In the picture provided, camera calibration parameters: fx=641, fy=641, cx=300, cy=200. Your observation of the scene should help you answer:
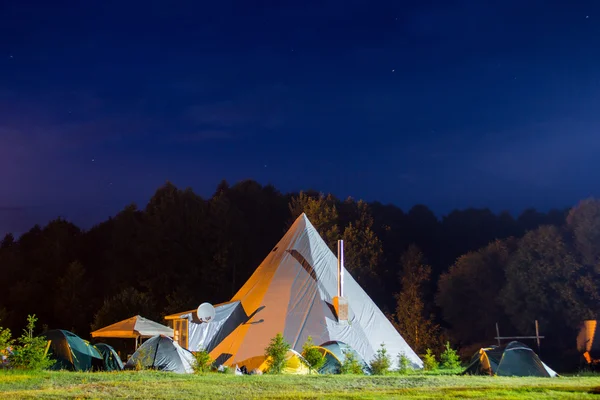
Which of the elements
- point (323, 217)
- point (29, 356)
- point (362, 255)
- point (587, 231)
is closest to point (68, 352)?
point (29, 356)

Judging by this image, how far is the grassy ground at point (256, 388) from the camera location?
29.5 ft

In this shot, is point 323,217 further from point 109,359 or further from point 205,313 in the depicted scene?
point 109,359

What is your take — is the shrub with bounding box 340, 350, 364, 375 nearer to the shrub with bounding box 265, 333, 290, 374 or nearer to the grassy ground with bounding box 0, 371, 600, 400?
the shrub with bounding box 265, 333, 290, 374

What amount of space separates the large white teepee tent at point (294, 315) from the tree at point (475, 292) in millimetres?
15032

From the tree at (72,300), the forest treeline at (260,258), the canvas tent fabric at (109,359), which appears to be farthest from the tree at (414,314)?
the tree at (72,300)

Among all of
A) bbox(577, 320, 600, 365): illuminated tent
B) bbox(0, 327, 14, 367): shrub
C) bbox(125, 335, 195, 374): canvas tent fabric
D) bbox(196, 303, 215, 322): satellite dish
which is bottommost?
bbox(577, 320, 600, 365): illuminated tent

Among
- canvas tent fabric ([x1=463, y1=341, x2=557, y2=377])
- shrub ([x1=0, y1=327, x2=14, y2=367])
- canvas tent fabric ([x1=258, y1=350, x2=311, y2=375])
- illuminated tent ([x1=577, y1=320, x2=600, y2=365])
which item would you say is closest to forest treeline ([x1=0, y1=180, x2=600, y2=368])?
illuminated tent ([x1=577, y1=320, x2=600, y2=365])

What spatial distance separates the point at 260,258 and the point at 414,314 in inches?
458

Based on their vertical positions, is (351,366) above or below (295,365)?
below

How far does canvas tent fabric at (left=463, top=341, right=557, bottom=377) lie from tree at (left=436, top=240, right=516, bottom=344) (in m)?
18.8

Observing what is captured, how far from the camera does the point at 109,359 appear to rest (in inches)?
680

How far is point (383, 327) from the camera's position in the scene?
Answer: 20.4m

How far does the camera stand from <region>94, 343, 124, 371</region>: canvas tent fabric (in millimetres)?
17078

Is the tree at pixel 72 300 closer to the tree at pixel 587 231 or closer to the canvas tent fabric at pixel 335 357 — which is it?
the canvas tent fabric at pixel 335 357
